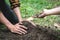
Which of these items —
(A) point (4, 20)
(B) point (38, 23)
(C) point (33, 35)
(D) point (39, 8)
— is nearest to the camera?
(C) point (33, 35)

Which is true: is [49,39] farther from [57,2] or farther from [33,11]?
[57,2]

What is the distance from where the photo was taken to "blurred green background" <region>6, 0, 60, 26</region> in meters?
5.01

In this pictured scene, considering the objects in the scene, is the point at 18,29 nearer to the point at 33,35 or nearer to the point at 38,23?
the point at 33,35

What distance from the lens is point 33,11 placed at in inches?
218

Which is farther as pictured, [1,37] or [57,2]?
[57,2]

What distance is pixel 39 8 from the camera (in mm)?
5734

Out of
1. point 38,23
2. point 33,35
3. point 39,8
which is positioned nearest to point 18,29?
point 33,35

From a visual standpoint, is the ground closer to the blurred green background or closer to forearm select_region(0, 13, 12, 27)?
the blurred green background

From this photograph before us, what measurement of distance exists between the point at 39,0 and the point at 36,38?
9.26 ft

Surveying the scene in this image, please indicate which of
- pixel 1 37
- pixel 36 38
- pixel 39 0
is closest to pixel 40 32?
pixel 36 38

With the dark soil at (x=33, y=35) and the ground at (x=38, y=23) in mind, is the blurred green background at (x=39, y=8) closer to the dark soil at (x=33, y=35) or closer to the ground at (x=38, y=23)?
the ground at (x=38, y=23)

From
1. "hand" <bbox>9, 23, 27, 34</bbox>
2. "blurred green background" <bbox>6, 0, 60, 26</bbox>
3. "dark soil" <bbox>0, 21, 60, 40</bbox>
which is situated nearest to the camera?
"dark soil" <bbox>0, 21, 60, 40</bbox>

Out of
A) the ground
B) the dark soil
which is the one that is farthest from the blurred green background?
the dark soil

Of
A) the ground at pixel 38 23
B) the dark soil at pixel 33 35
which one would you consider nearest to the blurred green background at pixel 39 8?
the ground at pixel 38 23
